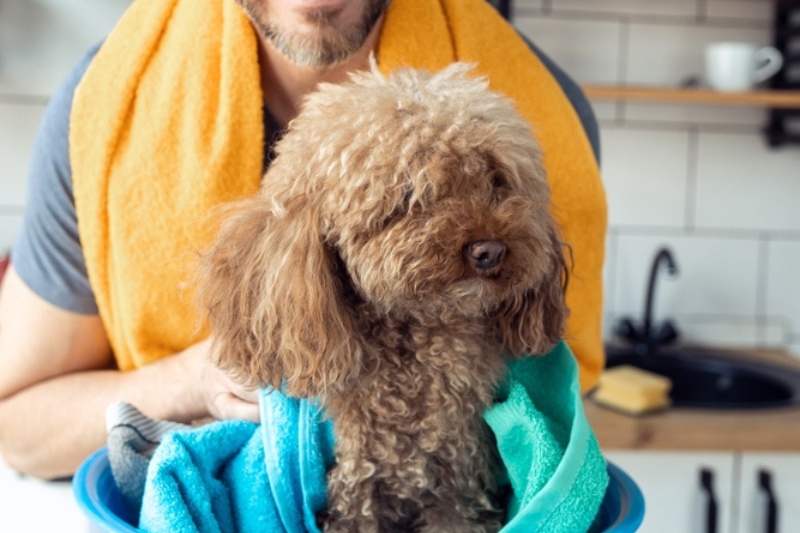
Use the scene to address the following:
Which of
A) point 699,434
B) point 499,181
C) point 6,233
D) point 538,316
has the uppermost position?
point 499,181

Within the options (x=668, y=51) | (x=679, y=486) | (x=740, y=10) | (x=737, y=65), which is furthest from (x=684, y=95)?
(x=679, y=486)

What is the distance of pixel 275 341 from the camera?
62 cm

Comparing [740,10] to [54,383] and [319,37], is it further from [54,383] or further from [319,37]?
[54,383]

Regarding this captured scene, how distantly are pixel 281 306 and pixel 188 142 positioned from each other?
0.35 meters

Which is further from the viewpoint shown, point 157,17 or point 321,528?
point 157,17

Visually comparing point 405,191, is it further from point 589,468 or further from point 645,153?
point 645,153

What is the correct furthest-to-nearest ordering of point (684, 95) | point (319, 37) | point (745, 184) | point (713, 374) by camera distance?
point (745, 184)
point (713, 374)
point (684, 95)
point (319, 37)

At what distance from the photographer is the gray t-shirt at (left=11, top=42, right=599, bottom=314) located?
0.93 metres

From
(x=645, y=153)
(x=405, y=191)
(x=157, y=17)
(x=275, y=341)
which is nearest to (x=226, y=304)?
(x=275, y=341)

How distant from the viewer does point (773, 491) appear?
1479 millimetres

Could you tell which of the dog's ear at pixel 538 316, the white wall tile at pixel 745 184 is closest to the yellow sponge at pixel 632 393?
the white wall tile at pixel 745 184

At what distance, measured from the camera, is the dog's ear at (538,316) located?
659mm

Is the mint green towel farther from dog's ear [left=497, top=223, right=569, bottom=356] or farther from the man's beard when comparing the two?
the man's beard

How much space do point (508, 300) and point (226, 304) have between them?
21cm
